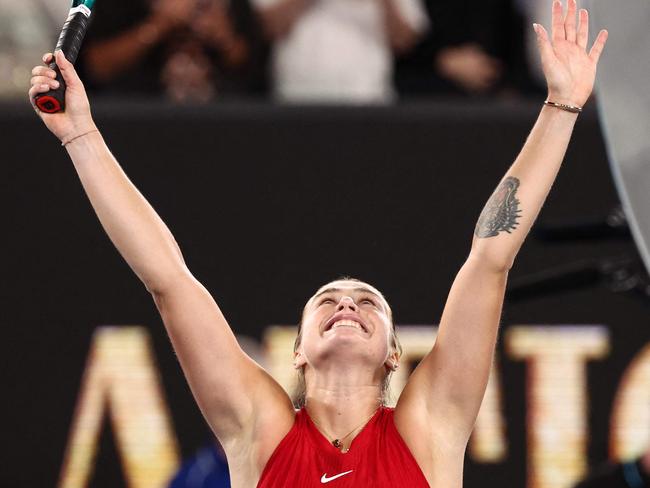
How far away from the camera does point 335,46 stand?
754 cm

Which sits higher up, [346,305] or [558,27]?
[558,27]

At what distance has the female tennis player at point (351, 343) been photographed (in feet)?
A: 14.4

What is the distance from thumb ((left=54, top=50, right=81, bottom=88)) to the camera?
4.20 meters

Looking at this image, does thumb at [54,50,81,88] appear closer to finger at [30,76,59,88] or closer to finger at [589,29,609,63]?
finger at [30,76,59,88]

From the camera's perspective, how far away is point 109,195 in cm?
438

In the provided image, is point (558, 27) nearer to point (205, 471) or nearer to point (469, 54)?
point (205, 471)

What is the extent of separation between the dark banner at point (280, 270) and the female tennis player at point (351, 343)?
7.44 ft

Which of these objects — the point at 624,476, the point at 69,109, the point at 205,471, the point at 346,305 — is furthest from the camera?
the point at 205,471

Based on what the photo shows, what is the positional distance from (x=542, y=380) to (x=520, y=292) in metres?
1.14

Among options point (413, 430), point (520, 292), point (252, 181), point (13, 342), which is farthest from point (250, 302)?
point (413, 430)

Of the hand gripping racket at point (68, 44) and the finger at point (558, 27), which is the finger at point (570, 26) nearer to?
the finger at point (558, 27)

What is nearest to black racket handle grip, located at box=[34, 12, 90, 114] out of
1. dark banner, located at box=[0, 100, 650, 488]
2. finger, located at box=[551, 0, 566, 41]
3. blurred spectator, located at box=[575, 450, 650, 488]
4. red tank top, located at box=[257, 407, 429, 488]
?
red tank top, located at box=[257, 407, 429, 488]

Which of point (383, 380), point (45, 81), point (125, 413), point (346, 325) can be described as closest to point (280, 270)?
point (125, 413)

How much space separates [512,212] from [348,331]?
65 cm
